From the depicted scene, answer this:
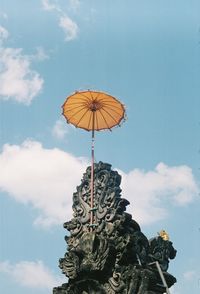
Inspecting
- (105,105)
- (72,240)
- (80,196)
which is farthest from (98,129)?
(72,240)

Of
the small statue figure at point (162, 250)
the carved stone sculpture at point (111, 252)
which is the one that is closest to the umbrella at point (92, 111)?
the carved stone sculpture at point (111, 252)

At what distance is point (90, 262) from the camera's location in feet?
40.6

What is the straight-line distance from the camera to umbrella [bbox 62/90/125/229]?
1325 cm

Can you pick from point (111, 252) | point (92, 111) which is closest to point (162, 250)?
point (111, 252)

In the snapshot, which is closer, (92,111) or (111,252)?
(111,252)

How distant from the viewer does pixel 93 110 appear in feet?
44.8

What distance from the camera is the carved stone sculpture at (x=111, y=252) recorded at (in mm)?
12156

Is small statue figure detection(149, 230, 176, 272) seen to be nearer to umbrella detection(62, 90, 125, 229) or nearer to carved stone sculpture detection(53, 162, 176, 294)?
carved stone sculpture detection(53, 162, 176, 294)

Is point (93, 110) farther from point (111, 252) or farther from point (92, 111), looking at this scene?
point (111, 252)

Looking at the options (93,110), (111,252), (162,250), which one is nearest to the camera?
(111,252)

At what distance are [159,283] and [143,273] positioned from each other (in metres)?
0.85

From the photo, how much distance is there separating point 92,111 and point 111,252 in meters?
3.36

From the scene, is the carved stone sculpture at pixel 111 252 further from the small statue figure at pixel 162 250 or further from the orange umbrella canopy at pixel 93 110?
the orange umbrella canopy at pixel 93 110

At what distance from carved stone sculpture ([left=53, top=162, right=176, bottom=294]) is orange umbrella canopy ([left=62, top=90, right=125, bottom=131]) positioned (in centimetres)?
110
